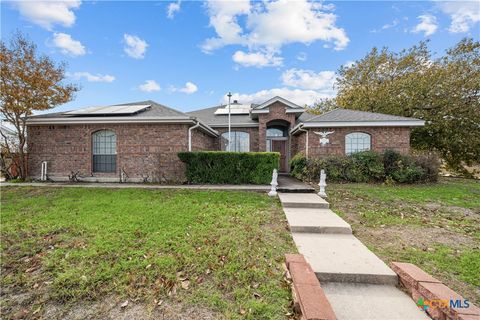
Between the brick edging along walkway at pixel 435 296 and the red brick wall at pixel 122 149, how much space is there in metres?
8.68

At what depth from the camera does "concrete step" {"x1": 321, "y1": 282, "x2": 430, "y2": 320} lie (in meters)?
2.12

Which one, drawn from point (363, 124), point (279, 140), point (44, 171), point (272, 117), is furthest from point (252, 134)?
point (44, 171)

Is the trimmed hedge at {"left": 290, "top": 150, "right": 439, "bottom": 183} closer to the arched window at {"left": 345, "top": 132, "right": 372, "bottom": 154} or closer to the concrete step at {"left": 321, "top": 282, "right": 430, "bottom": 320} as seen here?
the arched window at {"left": 345, "top": 132, "right": 372, "bottom": 154}

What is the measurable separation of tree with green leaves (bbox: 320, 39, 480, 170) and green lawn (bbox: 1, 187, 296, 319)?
52.9 ft

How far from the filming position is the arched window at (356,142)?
36.9 ft

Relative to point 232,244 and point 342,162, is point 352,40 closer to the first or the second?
point 342,162

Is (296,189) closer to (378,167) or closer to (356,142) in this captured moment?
(378,167)

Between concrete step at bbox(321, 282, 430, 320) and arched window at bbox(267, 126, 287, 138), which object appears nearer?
concrete step at bbox(321, 282, 430, 320)

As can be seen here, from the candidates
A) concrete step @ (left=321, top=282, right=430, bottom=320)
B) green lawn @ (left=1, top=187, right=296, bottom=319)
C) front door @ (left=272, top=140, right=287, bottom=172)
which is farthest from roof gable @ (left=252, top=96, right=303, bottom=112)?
concrete step @ (left=321, top=282, right=430, bottom=320)

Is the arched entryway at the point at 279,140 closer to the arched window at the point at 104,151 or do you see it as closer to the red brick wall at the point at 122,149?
the red brick wall at the point at 122,149

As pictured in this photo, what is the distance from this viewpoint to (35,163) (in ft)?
33.8

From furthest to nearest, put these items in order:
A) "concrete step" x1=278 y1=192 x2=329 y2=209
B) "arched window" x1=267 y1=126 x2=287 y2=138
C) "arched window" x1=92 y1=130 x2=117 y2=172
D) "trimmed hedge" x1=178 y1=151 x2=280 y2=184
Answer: "arched window" x1=267 y1=126 x2=287 y2=138
"arched window" x1=92 y1=130 x2=117 y2=172
"trimmed hedge" x1=178 y1=151 x2=280 y2=184
"concrete step" x1=278 y1=192 x2=329 y2=209

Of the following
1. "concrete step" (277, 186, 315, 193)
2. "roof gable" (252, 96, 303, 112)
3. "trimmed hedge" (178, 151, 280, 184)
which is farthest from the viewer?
"roof gable" (252, 96, 303, 112)

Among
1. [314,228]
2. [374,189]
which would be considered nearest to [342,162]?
[374,189]
